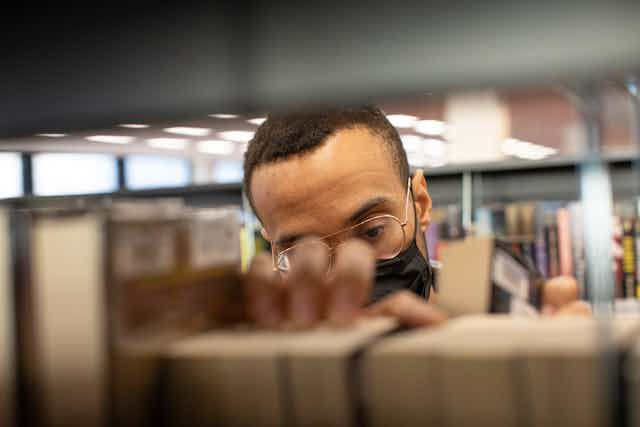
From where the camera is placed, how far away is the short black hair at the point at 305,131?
0.87 meters

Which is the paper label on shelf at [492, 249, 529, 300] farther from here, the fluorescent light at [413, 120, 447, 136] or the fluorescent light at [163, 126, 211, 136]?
the fluorescent light at [163, 126, 211, 136]

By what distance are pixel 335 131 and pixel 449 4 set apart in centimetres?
38

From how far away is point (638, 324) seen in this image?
0.74 meters

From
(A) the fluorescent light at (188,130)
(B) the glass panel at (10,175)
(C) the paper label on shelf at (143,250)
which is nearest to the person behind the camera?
(C) the paper label on shelf at (143,250)

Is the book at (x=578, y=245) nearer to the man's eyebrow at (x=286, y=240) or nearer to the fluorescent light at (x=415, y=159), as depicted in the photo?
the fluorescent light at (x=415, y=159)

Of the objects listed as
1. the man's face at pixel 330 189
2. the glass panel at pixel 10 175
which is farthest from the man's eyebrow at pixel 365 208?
the glass panel at pixel 10 175

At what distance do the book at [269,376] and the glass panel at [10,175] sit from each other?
0.42 m

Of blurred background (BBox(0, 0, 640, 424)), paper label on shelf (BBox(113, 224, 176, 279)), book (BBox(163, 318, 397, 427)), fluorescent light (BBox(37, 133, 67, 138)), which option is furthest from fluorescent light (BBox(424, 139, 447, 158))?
fluorescent light (BBox(37, 133, 67, 138))

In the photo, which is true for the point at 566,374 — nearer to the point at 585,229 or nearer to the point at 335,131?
the point at 585,229

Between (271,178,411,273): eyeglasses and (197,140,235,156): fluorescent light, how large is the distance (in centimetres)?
14

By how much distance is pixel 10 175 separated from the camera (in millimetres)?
1062

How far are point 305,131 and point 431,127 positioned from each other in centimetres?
16

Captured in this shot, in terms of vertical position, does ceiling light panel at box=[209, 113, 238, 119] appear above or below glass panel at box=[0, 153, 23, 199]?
above

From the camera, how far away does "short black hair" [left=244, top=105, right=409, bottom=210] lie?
0.87 m
